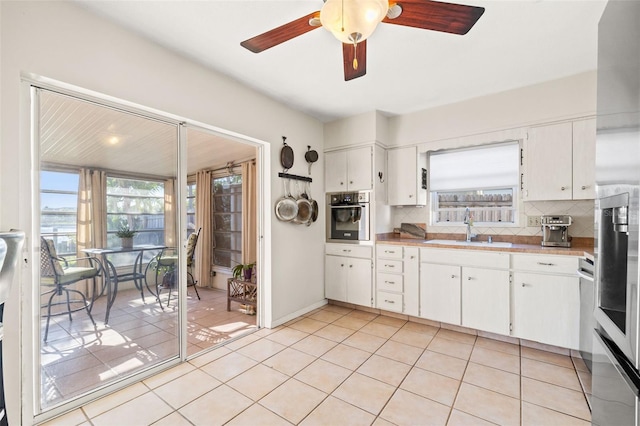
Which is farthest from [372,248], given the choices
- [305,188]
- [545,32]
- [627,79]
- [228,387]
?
[627,79]

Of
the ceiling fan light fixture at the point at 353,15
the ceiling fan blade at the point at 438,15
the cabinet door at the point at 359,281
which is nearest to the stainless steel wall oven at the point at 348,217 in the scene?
the cabinet door at the point at 359,281

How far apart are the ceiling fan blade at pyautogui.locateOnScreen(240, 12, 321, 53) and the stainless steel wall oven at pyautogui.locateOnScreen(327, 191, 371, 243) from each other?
228cm

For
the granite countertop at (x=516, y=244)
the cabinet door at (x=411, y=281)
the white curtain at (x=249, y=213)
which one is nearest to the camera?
the granite countertop at (x=516, y=244)

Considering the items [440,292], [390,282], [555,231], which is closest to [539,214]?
[555,231]

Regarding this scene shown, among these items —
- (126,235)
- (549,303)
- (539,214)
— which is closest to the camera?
(126,235)

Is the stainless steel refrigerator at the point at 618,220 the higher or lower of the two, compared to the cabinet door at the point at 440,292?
higher

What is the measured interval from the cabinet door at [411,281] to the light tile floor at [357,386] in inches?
15.2

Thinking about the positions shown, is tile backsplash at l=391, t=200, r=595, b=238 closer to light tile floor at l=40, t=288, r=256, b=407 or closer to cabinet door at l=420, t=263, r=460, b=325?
cabinet door at l=420, t=263, r=460, b=325

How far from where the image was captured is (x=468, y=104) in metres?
3.24

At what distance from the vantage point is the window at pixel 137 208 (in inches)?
81.6

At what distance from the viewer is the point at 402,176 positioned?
3701mm

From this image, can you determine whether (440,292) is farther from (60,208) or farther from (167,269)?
(60,208)

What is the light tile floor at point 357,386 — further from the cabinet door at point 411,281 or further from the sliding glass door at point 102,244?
the cabinet door at point 411,281

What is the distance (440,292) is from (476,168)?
159cm
